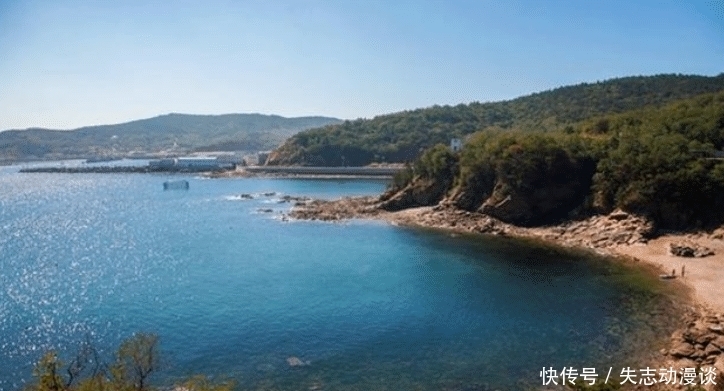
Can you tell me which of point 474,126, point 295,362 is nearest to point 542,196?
point 295,362

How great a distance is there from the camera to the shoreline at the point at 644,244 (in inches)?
1346

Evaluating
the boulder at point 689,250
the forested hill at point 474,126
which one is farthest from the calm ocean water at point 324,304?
the forested hill at point 474,126

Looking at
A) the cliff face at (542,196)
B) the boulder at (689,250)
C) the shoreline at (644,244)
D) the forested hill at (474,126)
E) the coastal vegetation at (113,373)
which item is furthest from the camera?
the forested hill at (474,126)

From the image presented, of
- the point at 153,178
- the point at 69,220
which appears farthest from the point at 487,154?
the point at 153,178

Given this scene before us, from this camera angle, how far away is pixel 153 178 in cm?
17938

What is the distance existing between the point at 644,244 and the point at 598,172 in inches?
630

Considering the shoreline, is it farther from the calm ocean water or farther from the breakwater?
the breakwater

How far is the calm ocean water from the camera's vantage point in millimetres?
32938

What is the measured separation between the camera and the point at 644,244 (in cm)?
6038

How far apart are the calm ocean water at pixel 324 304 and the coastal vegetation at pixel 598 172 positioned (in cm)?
1301

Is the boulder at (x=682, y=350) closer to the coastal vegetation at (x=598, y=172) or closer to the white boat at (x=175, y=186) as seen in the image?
the coastal vegetation at (x=598, y=172)

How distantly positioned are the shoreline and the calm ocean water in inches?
105

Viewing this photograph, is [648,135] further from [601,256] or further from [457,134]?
[457,134]

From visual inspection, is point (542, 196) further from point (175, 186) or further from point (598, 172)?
point (175, 186)
